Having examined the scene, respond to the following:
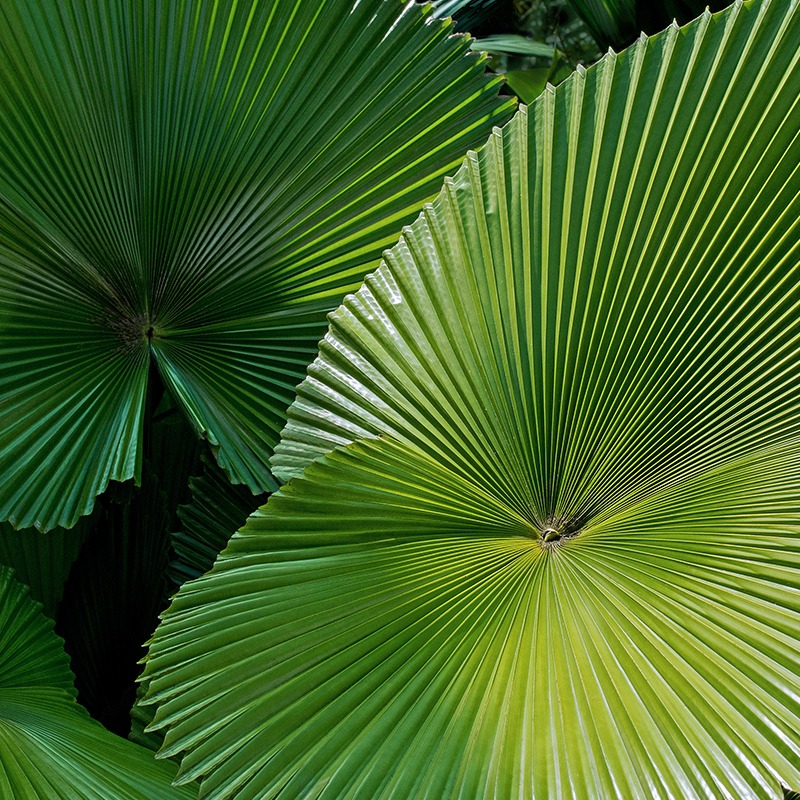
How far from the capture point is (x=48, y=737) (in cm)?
74

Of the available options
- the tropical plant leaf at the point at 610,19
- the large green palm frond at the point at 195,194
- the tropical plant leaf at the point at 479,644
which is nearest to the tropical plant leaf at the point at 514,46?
the tropical plant leaf at the point at 610,19

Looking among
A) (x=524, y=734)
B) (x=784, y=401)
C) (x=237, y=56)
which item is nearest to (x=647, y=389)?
(x=784, y=401)

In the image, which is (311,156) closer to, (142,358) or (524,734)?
(142,358)

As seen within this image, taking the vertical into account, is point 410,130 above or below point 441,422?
above

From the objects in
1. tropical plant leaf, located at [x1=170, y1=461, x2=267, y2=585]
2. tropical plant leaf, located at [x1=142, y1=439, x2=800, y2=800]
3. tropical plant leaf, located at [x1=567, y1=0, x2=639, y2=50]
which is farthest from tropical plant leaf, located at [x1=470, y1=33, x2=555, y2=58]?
tropical plant leaf, located at [x1=142, y1=439, x2=800, y2=800]

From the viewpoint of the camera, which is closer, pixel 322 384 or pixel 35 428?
pixel 322 384

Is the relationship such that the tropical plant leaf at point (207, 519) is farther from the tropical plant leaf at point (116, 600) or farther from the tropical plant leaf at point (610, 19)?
the tropical plant leaf at point (610, 19)

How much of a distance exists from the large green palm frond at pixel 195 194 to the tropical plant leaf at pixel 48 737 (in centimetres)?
13

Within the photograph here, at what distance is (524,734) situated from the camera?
50 centimetres

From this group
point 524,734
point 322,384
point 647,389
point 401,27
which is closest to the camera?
point 524,734

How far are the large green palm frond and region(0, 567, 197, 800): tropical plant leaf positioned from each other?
0.13 metres

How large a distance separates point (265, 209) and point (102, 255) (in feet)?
0.69

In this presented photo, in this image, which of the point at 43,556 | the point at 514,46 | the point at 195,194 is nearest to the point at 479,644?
the point at 195,194

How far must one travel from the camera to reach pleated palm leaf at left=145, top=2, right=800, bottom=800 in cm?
49
